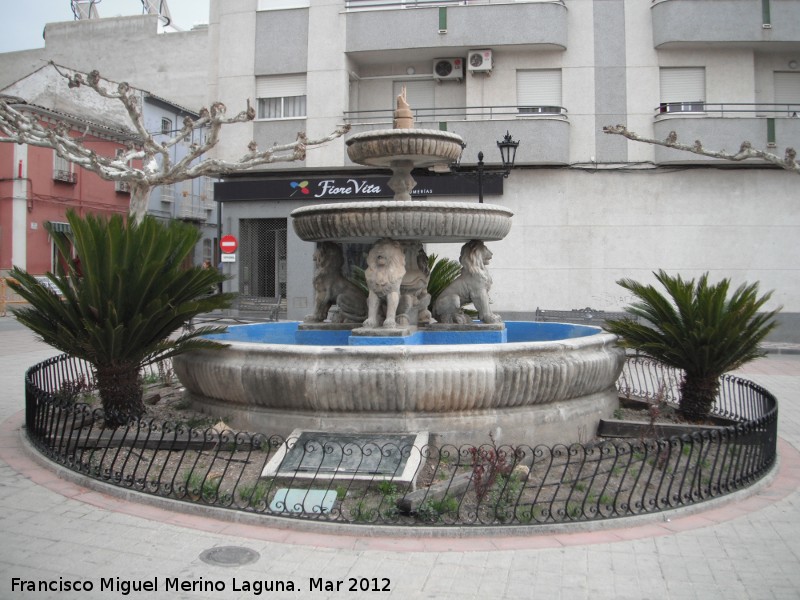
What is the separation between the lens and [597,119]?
19.2m

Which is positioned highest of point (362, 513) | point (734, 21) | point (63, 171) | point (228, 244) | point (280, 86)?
point (734, 21)

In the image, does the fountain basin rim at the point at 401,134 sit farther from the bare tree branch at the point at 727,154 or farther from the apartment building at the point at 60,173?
the apartment building at the point at 60,173

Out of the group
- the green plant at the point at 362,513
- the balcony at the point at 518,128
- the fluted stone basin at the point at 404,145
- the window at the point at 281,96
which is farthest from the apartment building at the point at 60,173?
the green plant at the point at 362,513

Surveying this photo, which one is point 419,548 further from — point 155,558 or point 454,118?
point 454,118

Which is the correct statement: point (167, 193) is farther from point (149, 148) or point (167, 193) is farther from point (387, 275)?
point (387, 275)

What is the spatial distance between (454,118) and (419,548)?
16743 mm

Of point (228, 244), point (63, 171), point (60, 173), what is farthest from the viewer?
point (63, 171)

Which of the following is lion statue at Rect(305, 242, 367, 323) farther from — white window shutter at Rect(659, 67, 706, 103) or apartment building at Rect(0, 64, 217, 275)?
apartment building at Rect(0, 64, 217, 275)

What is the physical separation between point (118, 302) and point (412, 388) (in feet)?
8.34

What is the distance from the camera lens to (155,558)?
425 centimetres

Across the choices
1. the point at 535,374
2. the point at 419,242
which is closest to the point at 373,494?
the point at 535,374

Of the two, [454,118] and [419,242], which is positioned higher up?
[454,118]

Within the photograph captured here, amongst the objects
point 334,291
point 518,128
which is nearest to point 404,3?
point 518,128

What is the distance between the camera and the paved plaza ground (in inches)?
155
